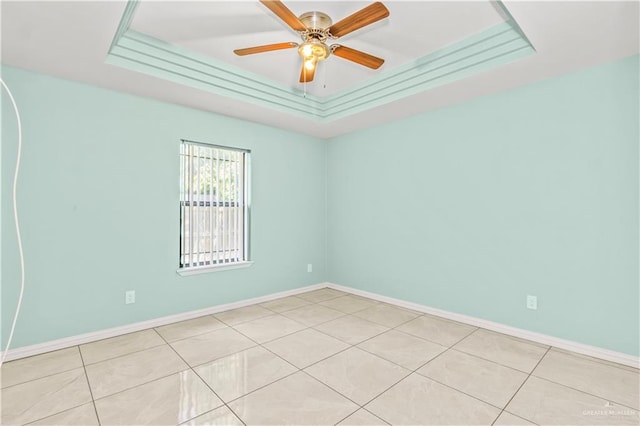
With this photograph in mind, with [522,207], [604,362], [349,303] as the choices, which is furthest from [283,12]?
[604,362]

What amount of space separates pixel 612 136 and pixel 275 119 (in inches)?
133


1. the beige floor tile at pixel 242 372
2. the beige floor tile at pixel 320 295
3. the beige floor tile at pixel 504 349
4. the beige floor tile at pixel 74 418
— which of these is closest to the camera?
the beige floor tile at pixel 74 418

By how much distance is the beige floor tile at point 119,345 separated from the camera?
259 centimetres

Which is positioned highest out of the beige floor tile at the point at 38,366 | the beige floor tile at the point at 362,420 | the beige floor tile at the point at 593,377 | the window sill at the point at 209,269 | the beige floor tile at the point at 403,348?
the window sill at the point at 209,269

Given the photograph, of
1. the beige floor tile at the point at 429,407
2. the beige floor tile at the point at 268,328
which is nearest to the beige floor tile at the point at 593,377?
the beige floor tile at the point at 429,407

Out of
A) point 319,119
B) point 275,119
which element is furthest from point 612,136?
point 275,119

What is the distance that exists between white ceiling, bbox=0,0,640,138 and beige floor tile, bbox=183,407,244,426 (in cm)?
254

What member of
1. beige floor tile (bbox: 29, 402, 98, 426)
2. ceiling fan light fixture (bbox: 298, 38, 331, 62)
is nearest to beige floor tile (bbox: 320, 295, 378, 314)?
beige floor tile (bbox: 29, 402, 98, 426)

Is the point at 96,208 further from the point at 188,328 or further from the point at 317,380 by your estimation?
the point at 317,380

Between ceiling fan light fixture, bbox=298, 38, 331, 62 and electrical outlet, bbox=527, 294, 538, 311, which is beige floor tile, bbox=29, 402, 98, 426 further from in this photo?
electrical outlet, bbox=527, 294, 538, 311

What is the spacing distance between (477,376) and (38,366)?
3358 millimetres

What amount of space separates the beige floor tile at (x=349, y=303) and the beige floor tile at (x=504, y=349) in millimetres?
1343

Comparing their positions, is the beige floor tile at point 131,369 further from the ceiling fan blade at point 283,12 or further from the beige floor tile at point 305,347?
the ceiling fan blade at point 283,12

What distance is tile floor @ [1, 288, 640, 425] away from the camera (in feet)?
6.04
